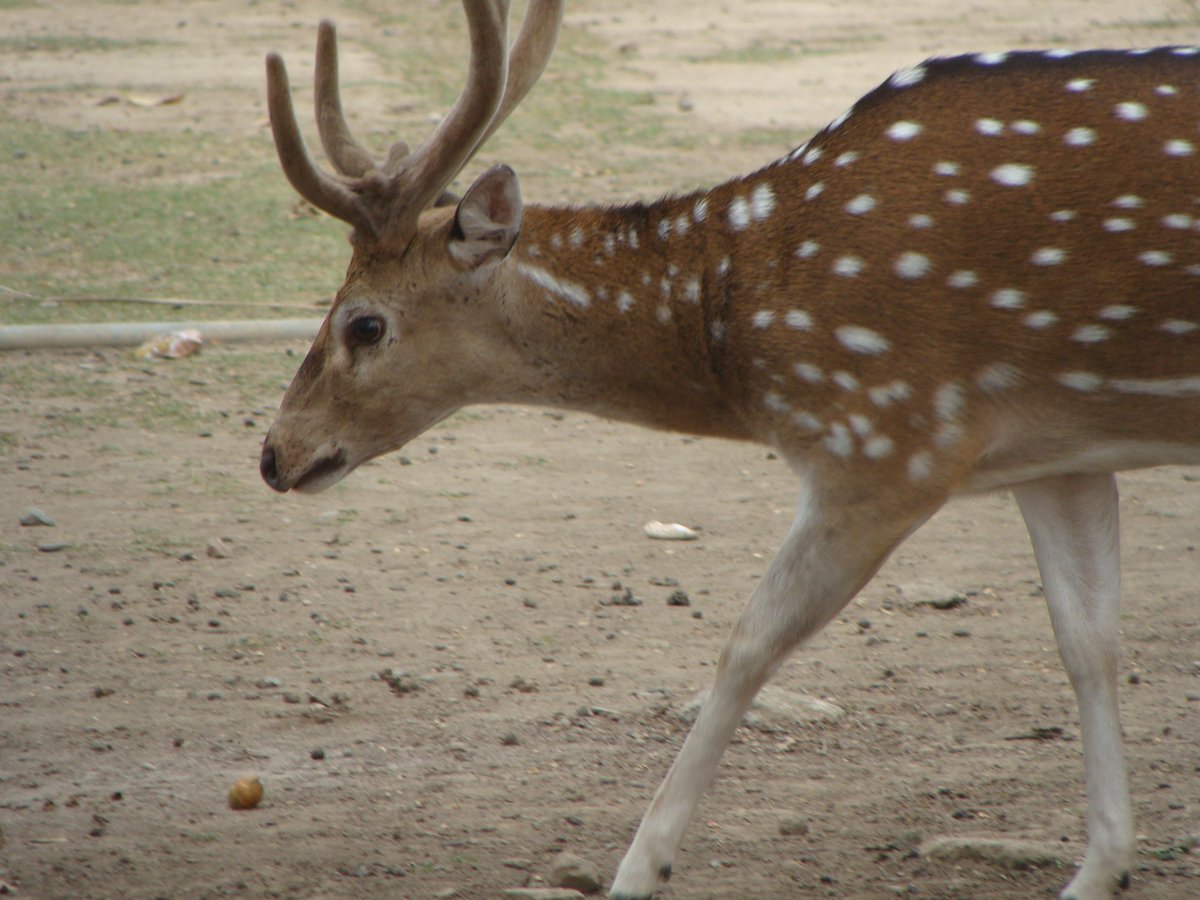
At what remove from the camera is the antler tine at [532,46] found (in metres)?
4.60

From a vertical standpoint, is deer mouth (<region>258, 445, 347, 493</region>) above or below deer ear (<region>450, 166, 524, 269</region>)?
below

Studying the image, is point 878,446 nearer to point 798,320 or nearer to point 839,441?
point 839,441

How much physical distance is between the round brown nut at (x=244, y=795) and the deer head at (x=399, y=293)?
75 centimetres

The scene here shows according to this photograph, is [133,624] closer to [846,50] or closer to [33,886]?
[33,886]

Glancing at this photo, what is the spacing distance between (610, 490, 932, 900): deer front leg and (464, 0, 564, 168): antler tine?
153 centimetres

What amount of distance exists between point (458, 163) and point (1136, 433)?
1.73 m

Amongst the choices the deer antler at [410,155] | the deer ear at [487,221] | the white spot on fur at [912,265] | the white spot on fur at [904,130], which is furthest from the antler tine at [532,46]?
the white spot on fur at [912,265]

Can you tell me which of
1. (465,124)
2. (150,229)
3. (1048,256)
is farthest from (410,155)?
(150,229)

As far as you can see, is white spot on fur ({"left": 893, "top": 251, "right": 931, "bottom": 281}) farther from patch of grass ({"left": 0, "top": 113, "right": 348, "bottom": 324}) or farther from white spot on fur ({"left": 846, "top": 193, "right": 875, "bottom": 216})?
patch of grass ({"left": 0, "top": 113, "right": 348, "bottom": 324})

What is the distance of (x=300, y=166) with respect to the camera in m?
4.09

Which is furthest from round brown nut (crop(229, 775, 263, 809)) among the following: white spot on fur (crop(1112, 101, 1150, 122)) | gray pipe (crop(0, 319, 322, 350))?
gray pipe (crop(0, 319, 322, 350))

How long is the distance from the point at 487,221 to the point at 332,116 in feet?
2.27

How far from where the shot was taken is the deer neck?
401cm

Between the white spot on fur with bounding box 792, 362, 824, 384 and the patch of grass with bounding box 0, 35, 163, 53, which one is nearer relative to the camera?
the white spot on fur with bounding box 792, 362, 824, 384
